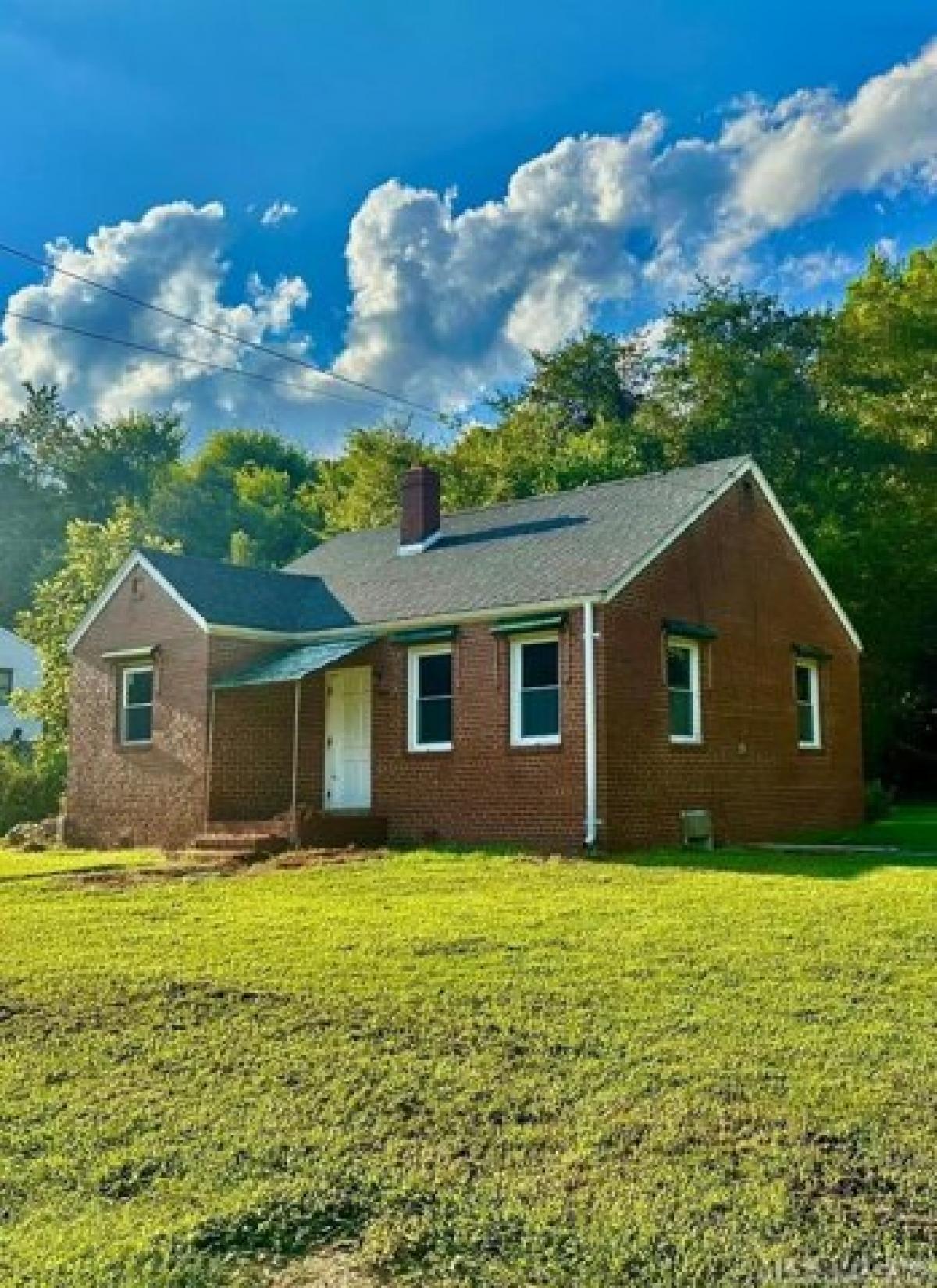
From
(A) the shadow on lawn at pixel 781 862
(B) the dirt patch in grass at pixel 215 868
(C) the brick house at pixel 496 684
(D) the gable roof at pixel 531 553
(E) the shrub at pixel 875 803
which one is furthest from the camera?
(E) the shrub at pixel 875 803

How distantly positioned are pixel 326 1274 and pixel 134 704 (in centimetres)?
1726

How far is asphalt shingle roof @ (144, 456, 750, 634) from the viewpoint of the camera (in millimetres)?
16906

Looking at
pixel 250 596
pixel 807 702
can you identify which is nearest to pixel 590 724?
pixel 807 702

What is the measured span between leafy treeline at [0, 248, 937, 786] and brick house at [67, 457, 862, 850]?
280 inches

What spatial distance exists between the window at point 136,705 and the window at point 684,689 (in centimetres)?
872

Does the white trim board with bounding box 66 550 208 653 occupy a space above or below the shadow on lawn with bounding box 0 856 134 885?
above

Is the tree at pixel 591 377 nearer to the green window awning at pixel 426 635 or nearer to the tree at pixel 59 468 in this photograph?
the tree at pixel 59 468

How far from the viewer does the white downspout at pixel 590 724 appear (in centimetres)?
1537

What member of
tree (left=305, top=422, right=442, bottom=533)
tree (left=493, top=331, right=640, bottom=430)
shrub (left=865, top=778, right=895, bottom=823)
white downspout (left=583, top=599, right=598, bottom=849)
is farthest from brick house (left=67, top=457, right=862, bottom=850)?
tree (left=493, top=331, right=640, bottom=430)

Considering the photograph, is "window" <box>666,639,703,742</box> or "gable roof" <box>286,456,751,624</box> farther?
"window" <box>666,639,703,742</box>

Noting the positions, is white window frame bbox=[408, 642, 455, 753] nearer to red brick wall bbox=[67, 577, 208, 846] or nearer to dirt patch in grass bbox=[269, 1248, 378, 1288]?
red brick wall bbox=[67, 577, 208, 846]

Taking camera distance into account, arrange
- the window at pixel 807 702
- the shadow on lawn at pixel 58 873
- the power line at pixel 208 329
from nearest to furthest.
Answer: the power line at pixel 208 329, the shadow on lawn at pixel 58 873, the window at pixel 807 702

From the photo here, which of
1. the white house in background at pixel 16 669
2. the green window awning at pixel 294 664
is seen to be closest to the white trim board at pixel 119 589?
the green window awning at pixel 294 664

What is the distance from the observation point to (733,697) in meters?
18.3
